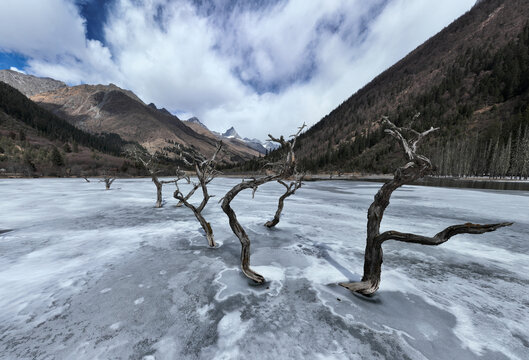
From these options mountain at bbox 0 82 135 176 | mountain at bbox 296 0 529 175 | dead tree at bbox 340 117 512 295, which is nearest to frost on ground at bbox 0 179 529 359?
dead tree at bbox 340 117 512 295

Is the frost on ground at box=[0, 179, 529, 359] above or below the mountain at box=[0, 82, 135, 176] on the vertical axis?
below

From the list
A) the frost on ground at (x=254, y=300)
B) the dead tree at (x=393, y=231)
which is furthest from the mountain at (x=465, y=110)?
the dead tree at (x=393, y=231)

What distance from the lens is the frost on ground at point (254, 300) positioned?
3.83 m

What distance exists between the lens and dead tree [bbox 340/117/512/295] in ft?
13.7

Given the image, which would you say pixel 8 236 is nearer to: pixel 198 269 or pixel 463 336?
pixel 198 269

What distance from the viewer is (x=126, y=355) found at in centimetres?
357

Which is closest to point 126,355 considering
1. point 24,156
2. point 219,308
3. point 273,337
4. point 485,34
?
point 219,308

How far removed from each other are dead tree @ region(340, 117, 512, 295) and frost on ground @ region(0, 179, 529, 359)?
0.60 metres

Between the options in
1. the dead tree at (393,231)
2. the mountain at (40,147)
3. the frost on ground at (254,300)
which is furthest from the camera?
the mountain at (40,147)

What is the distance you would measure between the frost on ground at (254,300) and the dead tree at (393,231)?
23.6 inches

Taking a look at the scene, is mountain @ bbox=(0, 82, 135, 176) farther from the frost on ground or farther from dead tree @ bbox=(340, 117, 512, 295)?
dead tree @ bbox=(340, 117, 512, 295)

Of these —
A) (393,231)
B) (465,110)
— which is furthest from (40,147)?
(465,110)

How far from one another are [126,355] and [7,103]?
264m

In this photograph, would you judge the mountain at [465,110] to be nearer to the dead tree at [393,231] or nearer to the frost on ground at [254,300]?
the frost on ground at [254,300]
